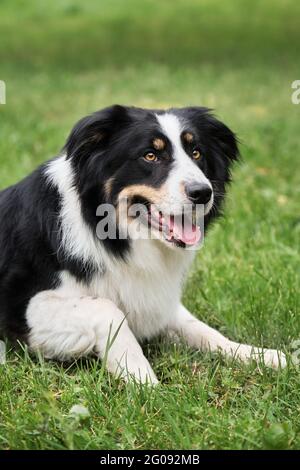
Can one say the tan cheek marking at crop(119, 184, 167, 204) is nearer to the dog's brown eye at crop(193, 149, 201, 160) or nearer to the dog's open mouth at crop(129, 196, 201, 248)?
the dog's open mouth at crop(129, 196, 201, 248)

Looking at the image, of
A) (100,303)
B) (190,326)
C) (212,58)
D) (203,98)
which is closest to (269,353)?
(190,326)

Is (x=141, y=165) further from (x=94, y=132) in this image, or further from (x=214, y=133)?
(x=214, y=133)

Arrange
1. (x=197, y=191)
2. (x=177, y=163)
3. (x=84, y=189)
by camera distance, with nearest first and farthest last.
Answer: (x=197, y=191) < (x=177, y=163) < (x=84, y=189)

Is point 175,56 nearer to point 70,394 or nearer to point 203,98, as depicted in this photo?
point 203,98

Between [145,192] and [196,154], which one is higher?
[196,154]

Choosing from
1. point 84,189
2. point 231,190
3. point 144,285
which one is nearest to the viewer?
point 84,189

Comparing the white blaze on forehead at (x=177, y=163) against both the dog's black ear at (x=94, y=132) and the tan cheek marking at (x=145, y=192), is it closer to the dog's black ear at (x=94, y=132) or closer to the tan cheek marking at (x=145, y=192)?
the tan cheek marking at (x=145, y=192)

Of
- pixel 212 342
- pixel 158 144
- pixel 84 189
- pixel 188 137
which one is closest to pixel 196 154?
pixel 188 137

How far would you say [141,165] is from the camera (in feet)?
10.8

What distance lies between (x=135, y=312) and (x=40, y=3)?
52.8 ft

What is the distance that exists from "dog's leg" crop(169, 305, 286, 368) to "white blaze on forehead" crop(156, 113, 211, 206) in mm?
855

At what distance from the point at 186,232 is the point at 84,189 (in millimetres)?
534

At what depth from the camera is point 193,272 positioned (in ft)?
15.4

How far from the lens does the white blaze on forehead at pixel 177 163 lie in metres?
3.17
